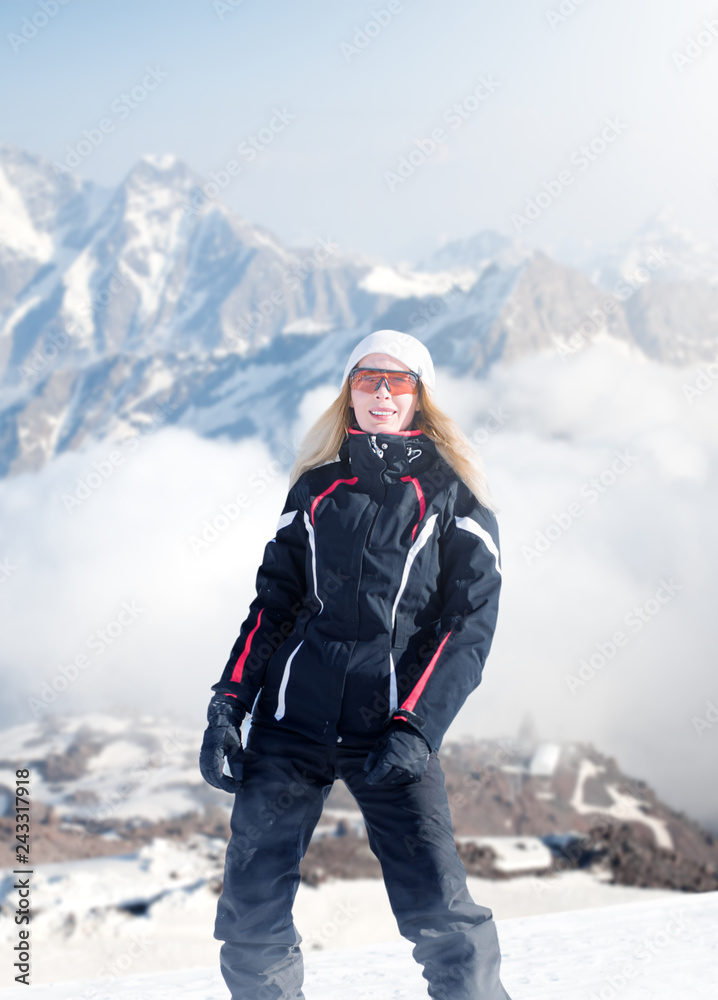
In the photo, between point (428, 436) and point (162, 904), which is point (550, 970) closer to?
point (428, 436)

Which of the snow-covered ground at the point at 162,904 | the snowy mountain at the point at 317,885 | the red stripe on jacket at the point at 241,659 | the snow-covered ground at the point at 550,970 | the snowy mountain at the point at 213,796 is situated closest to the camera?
the red stripe on jacket at the point at 241,659

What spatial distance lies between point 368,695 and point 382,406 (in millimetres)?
1194

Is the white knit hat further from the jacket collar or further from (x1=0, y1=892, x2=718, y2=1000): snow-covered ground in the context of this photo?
(x1=0, y1=892, x2=718, y2=1000): snow-covered ground

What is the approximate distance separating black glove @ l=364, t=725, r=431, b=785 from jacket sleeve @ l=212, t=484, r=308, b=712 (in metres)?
0.65

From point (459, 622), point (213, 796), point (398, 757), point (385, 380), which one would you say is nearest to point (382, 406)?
point (385, 380)

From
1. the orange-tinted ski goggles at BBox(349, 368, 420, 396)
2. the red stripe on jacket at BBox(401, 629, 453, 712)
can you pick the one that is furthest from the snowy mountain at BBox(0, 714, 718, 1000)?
the orange-tinted ski goggles at BBox(349, 368, 420, 396)

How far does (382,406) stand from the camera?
3.38m

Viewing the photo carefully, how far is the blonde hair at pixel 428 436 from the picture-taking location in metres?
3.29

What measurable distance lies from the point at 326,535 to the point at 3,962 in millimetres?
86585

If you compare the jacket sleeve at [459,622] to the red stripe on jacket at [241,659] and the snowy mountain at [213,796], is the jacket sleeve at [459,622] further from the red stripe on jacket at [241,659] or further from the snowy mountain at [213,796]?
the snowy mountain at [213,796]

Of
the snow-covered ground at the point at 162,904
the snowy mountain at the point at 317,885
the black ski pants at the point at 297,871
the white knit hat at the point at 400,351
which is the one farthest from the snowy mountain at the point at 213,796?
the white knit hat at the point at 400,351

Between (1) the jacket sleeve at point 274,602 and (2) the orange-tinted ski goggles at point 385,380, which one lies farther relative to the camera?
(2) the orange-tinted ski goggles at point 385,380

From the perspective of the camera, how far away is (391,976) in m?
4.74

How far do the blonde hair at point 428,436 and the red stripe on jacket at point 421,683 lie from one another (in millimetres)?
645
